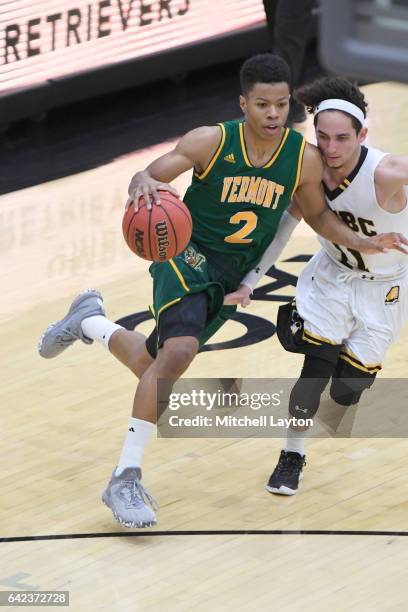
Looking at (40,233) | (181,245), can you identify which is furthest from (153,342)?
(40,233)

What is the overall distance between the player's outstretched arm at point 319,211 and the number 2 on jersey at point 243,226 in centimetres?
19

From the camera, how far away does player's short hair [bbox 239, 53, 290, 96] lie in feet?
14.2

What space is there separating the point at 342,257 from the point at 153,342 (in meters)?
0.82

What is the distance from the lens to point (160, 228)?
422 cm

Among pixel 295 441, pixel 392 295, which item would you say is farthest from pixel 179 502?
pixel 392 295

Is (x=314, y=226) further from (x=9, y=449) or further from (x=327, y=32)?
(x=327, y=32)

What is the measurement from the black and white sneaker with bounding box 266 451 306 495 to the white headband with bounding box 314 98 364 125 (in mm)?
1335

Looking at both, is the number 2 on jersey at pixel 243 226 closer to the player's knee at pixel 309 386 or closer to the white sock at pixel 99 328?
the player's knee at pixel 309 386

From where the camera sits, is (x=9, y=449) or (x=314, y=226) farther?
(x=9, y=449)

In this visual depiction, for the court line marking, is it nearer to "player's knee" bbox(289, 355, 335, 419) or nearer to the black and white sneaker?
the black and white sneaker

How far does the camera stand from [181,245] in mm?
4312

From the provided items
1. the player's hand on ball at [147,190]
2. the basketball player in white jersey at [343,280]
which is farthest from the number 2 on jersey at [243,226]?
the player's hand on ball at [147,190]

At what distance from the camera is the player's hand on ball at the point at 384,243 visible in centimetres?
427

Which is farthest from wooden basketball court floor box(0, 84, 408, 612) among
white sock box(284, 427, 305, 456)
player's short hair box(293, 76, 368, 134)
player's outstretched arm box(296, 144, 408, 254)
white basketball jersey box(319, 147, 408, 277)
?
player's short hair box(293, 76, 368, 134)
